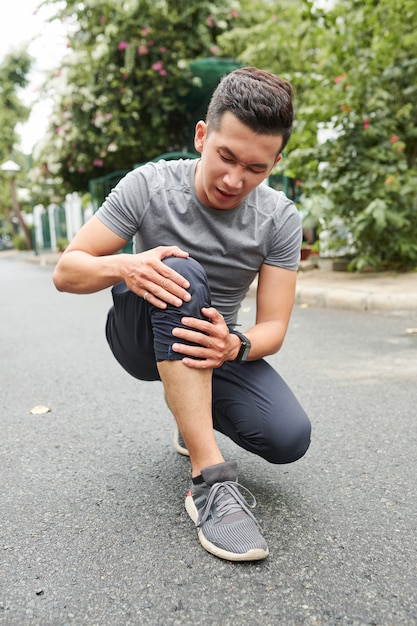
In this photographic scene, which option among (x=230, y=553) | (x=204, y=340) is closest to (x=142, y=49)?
(x=204, y=340)

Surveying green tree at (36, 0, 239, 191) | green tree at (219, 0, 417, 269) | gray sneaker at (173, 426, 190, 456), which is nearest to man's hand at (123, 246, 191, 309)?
A: gray sneaker at (173, 426, 190, 456)

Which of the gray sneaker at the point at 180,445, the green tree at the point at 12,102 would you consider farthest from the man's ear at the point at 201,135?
the green tree at the point at 12,102

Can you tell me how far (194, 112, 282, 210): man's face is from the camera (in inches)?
65.2

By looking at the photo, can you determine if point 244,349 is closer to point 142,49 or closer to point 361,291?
point 361,291

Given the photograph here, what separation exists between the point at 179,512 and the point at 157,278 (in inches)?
26.8

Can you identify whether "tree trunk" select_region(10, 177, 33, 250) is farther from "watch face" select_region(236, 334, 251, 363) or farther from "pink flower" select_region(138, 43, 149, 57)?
"watch face" select_region(236, 334, 251, 363)

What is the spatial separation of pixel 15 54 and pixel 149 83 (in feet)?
40.4

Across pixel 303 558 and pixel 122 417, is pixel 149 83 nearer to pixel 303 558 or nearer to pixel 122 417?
pixel 122 417

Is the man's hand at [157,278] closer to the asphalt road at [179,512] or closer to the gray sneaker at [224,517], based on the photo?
the gray sneaker at [224,517]

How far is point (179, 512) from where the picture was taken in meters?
1.78

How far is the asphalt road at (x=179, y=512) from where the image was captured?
4.35ft

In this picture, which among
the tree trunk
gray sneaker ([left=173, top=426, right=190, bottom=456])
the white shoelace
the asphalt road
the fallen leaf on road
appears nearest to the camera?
the asphalt road

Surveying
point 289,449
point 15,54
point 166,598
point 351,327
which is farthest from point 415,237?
point 15,54

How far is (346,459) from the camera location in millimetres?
2141
